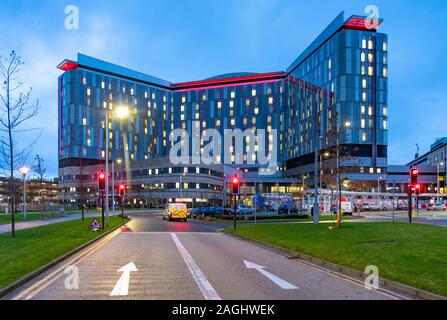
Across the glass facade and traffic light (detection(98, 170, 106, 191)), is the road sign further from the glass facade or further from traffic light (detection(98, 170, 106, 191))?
the glass facade

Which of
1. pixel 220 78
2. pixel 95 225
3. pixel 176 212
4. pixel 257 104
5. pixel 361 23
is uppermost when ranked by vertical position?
pixel 361 23

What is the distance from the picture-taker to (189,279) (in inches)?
444

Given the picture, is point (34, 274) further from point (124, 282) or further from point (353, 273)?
point (353, 273)

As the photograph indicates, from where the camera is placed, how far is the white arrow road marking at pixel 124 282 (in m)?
9.60

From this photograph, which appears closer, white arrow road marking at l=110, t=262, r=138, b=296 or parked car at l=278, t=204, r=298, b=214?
white arrow road marking at l=110, t=262, r=138, b=296

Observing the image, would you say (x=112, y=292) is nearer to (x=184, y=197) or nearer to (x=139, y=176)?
(x=184, y=197)

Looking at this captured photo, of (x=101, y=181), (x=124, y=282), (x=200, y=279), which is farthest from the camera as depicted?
(x=101, y=181)

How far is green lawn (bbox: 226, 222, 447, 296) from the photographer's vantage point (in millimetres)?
10844

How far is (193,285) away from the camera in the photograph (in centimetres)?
1041

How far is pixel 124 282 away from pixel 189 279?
5.59 feet

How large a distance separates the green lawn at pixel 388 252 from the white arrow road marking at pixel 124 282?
663cm

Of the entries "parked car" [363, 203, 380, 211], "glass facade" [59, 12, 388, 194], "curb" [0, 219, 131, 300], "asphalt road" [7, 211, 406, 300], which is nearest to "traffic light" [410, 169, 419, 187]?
"asphalt road" [7, 211, 406, 300]

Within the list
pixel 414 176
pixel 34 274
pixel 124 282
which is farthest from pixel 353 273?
pixel 414 176

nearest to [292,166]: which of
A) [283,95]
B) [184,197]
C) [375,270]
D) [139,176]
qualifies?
[283,95]
